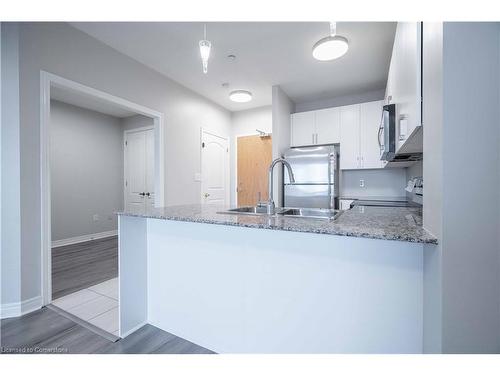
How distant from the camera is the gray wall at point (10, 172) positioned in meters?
1.83

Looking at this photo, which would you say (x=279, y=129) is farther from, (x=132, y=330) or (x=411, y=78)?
(x=132, y=330)

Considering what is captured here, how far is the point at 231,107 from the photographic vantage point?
448 centimetres

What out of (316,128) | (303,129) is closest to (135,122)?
(303,129)

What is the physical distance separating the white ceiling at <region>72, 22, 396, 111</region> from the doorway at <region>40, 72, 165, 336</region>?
61 centimetres

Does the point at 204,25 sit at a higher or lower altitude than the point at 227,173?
higher

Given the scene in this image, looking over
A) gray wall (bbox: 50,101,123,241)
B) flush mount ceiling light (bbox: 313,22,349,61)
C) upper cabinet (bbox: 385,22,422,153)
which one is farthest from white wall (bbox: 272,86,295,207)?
gray wall (bbox: 50,101,123,241)

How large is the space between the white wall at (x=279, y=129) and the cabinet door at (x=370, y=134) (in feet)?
3.53

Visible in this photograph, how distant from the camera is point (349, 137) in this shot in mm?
3439

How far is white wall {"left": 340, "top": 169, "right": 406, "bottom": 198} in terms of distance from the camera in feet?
11.4

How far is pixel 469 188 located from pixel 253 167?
389 centimetres

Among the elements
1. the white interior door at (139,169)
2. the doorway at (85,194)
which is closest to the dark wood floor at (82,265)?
the doorway at (85,194)
